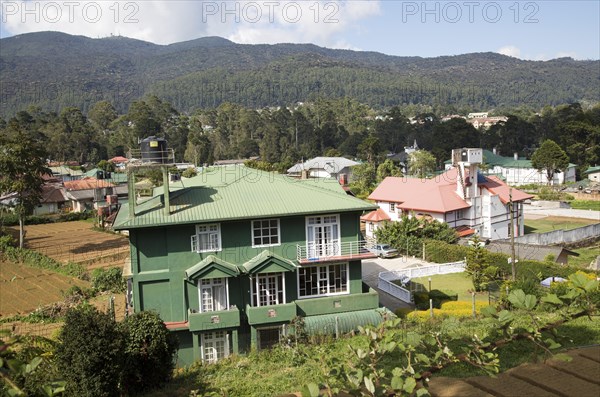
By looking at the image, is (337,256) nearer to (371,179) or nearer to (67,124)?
(371,179)

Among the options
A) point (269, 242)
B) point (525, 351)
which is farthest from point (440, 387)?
point (269, 242)

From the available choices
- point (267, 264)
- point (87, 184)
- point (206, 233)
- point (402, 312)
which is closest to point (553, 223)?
point (402, 312)

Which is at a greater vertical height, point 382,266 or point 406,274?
point 406,274

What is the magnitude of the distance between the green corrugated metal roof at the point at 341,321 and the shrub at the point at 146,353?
4709 millimetres

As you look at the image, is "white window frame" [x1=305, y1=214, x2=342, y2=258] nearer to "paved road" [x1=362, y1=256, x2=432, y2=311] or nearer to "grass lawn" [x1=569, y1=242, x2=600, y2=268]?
"paved road" [x1=362, y1=256, x2=432, y2=311]

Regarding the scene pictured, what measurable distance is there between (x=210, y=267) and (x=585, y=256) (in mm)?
26386

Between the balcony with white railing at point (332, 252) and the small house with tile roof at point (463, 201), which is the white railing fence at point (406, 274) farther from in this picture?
the small house with tile roof at point (463, 201)

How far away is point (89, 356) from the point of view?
11.0 metres

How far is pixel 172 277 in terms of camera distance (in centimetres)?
1686

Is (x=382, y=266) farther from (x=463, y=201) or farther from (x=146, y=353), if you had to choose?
(x=146, y=353)

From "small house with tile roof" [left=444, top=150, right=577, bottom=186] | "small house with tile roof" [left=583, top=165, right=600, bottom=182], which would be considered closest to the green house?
"small house with tile roof" [left=444, top=150, right=577, bottom=186]

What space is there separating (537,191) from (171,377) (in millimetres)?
55501

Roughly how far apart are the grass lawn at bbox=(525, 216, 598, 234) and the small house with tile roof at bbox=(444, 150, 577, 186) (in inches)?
915

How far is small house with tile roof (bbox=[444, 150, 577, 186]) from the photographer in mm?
69062
